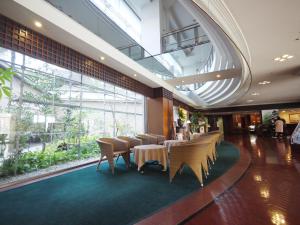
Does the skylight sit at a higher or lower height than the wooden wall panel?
higher

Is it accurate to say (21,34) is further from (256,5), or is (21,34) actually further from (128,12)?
(128,12)

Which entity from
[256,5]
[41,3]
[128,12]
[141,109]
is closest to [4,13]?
[41,3]

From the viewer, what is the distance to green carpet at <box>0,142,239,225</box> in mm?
2223

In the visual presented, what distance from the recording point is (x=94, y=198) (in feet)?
9.11

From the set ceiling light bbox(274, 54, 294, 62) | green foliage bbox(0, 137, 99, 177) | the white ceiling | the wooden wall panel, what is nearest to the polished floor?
the white ceiling

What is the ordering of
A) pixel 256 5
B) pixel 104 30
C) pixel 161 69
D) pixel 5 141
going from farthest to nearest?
pixel 161 69, pixel 104 30, pixel 5 141, pixel 256 5

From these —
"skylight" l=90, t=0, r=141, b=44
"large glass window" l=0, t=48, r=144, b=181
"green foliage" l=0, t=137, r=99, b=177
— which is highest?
"skylight" l=90, t=0, r=141, b=44

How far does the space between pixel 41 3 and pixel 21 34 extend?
83 centimetres

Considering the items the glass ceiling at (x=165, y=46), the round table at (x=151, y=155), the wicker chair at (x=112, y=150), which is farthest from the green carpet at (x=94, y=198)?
the glass ceiling at (x=165, y=46)

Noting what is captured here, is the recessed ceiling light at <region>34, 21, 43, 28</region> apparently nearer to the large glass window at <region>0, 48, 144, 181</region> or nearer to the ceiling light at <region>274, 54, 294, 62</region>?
the large glass window at <region>0, 48, 144, 181</region>

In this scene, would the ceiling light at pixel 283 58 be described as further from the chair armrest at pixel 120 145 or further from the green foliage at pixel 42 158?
the green foliage at pixel 42 158

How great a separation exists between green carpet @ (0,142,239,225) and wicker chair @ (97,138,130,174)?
16.5 inches

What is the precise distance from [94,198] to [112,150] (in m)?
1.57

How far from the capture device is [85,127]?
19.1ft
